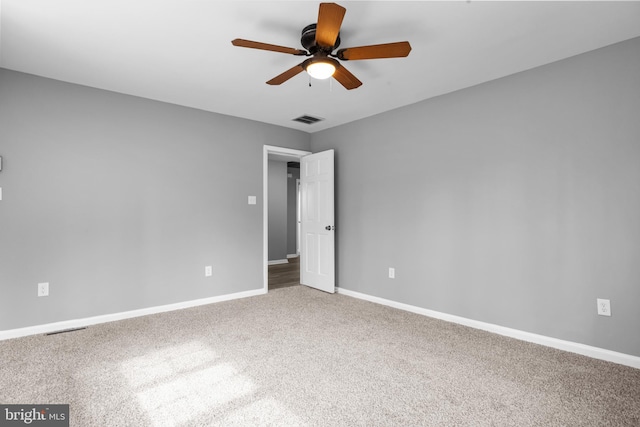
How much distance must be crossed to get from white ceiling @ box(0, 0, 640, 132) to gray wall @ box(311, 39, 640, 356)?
30 centimetres

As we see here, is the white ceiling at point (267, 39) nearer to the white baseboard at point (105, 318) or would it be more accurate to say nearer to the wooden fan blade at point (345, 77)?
the wooden fan blade at point (345, 77)

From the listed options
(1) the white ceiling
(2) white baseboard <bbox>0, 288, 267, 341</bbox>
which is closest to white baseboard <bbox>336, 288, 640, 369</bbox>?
(2) white baseboard <bbox>0, 288, 267, 341</bbox>

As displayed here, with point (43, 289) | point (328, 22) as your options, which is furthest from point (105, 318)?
point (328, 22)

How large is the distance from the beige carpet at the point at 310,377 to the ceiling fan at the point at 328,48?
2120mm

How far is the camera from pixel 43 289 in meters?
3.06

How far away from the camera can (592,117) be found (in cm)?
257

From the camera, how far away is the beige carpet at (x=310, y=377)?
1799 millimetres

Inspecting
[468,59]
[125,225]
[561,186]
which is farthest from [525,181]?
[125,225]

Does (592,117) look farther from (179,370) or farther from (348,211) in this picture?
(179,370)

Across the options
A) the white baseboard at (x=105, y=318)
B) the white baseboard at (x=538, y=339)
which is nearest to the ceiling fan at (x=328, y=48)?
the white baseboard at (x=538, y=339)

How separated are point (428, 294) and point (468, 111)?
2015 millimetres

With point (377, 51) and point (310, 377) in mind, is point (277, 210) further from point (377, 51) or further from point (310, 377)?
point (377, 51)

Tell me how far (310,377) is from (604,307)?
7.66 ft

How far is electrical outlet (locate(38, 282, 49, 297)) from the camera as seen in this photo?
305 cm
